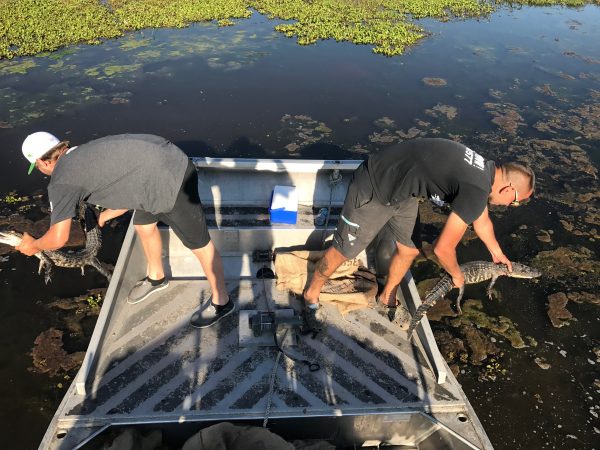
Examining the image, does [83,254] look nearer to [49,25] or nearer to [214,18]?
[49,25]

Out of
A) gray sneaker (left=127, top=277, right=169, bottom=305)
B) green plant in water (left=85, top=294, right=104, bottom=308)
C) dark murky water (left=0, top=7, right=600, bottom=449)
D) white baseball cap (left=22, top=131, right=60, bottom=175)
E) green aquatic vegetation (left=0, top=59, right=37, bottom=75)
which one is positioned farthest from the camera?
green aquatic vegetation (left=0, top=59, right=37, bottom=75)

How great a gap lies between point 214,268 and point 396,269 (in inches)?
62.4

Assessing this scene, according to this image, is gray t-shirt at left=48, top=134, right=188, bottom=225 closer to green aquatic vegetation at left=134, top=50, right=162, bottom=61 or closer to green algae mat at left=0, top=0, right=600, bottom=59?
green aquatic vegetation at left=134, top=50, right=162, bottom=61

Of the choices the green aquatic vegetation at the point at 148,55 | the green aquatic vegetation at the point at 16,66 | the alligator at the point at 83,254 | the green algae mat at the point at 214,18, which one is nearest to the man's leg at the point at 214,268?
the alligator at the point at 83,254

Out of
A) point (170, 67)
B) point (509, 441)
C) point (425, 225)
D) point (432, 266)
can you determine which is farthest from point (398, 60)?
point (509, 441)

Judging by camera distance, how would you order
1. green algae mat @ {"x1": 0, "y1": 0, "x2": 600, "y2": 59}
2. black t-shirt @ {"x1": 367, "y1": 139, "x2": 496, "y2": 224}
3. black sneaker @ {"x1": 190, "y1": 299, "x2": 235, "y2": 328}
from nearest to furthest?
1. black t-shirt @ {"x1": 367, "y1": 139, "x2": 496, "y2": 224}
2. black sneaker @ {"x1": 190, "y1": 299, "x2": 235, "y2": 328}
3. green algae mat @ {"x1": 0, "y1": 0, "x2": 600, "y2": 59}

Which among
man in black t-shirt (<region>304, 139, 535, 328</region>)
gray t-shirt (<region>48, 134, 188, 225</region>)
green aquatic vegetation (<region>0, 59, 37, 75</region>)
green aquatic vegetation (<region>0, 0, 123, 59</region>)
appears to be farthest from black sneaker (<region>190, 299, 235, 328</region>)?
green aquatic vegetation (<region>0, 0, 123, 59</region>)

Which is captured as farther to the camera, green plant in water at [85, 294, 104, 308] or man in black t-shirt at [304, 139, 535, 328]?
green plant in water at [85, 294, 104, 308]

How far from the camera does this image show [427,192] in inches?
104

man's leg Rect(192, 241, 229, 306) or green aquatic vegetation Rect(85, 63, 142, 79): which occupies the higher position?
man's leg Rect(192, 241, 229, 306)

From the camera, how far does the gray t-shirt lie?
242cm

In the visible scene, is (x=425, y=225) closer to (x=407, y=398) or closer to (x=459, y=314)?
Answer: (x=459, y=314)

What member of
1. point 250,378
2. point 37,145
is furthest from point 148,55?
point 250,378

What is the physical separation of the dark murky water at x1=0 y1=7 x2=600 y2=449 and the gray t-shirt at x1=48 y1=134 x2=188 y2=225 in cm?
245
